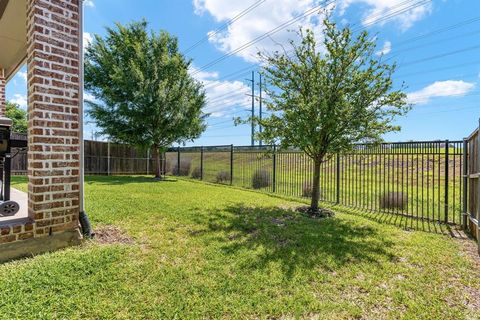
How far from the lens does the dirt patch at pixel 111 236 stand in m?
3.29

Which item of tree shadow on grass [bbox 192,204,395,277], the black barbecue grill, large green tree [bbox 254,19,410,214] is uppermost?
large green tree [bbox 254,19,410,214]

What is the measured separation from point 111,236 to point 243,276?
198 centimetres

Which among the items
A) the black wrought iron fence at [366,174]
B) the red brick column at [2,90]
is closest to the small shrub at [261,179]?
the black wrought iron fence at [366,174]

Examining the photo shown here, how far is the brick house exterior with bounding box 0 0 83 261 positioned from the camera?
2.66 meters

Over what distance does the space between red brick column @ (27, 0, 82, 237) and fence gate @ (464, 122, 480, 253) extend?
5.74 meters

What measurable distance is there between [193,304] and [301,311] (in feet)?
2.97

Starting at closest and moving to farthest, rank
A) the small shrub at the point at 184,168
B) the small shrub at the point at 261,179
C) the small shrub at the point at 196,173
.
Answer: the small shrub at the point at 261,179, the small shrub at the point at 196,173, the small shrub at the point at 184,168

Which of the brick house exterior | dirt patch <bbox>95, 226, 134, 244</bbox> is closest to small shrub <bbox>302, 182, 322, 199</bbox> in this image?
dirt patch <bbox>95, 226, 134, 244</bbox>

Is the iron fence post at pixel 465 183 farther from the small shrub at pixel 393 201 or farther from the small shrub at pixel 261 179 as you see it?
the small shrub at pixel 261 179

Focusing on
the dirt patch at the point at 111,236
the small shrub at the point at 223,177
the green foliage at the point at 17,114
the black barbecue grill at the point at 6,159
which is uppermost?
the green foliage at the point at 17,114

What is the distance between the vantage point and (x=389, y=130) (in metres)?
5.40

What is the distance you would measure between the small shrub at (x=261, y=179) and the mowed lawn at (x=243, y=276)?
5.40 metres

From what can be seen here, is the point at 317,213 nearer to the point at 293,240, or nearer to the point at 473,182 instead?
the point at 293,240

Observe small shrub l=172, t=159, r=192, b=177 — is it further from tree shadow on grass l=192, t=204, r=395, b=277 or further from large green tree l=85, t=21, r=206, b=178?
tree shadow on grass l=192, t=204, r=395, b=277
